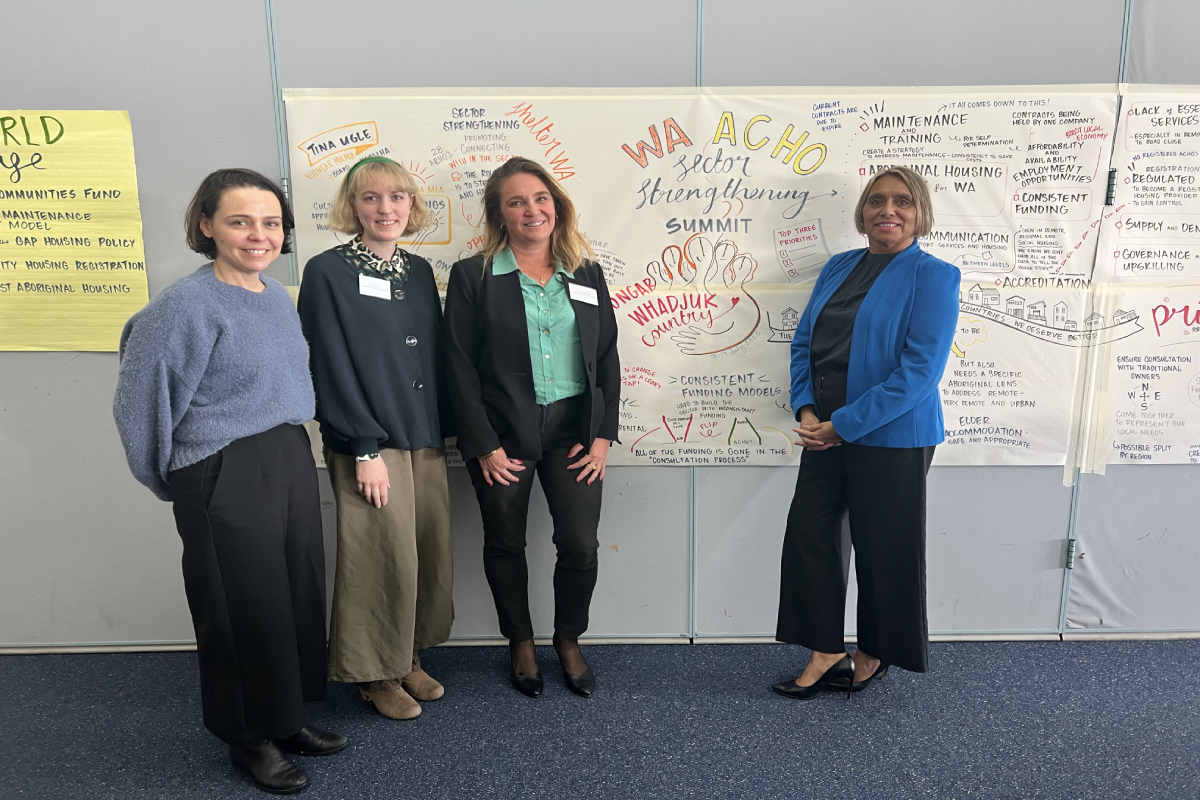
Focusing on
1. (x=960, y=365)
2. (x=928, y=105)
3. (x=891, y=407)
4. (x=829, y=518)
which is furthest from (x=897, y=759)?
(x=928, y=105)

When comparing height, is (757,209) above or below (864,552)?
above

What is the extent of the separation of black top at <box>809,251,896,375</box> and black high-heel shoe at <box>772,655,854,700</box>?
3.12ft

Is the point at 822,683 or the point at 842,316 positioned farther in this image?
the point at 822,683

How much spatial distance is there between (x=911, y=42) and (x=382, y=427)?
6.75ft

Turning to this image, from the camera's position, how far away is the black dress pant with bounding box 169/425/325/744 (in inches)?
65.3

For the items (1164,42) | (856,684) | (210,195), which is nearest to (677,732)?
(856,684)

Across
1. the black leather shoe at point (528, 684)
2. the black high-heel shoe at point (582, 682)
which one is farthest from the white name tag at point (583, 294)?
the black leather shoe at point (528, 684)

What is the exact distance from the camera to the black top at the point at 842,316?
79.6 inches

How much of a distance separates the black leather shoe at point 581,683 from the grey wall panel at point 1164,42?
2.63 meters

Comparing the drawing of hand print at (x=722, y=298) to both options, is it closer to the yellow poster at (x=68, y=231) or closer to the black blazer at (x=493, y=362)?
the black blazer at (x=493, y=362)

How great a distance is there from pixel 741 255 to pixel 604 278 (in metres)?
0.50

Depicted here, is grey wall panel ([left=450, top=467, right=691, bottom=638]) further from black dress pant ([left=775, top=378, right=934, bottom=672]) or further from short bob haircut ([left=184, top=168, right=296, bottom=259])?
short bob haircut ([left=184, top=168, right=296, bottom=259])

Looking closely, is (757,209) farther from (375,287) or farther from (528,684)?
(528,684)

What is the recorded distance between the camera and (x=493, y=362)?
2014 millimetres
